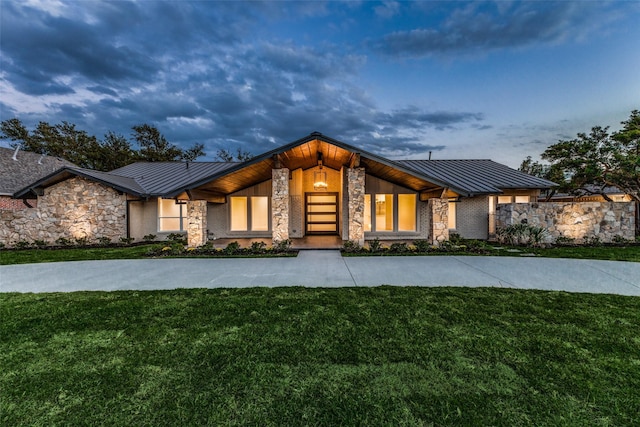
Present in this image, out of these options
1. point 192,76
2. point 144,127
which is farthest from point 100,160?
point 192,76

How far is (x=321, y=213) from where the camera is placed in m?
13.2

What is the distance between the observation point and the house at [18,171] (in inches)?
511

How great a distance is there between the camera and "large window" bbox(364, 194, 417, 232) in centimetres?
1189

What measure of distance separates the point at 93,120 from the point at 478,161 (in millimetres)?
45041

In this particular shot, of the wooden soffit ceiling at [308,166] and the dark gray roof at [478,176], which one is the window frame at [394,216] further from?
the dark gray roof at [478,176]

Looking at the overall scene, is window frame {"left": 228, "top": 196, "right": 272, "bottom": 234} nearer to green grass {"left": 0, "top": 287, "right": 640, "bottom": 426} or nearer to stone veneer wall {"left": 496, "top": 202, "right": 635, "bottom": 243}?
green grass {"left": 0, "top": 287, "right": 640, "bottom": 426}

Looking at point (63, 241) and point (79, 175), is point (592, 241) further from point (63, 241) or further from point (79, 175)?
point (63, 241)

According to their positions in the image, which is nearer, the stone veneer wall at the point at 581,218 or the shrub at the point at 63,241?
the stone veneer wall at the point at 581,218

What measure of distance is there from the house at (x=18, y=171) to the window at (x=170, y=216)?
217 inches

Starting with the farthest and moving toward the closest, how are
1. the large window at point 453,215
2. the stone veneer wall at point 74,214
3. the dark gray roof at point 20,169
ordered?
the dark gray roof at point 20,169
the large window at point 453,215
the stone veneer wall at point 74,214

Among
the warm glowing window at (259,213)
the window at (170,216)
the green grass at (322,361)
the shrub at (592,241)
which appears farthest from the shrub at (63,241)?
the shrub at (592,241)

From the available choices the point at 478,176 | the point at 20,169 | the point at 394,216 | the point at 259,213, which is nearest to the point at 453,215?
the point at 478,176

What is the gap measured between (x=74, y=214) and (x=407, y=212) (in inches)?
599

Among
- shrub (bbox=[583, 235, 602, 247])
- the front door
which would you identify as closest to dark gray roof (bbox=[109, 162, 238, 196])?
the front door
